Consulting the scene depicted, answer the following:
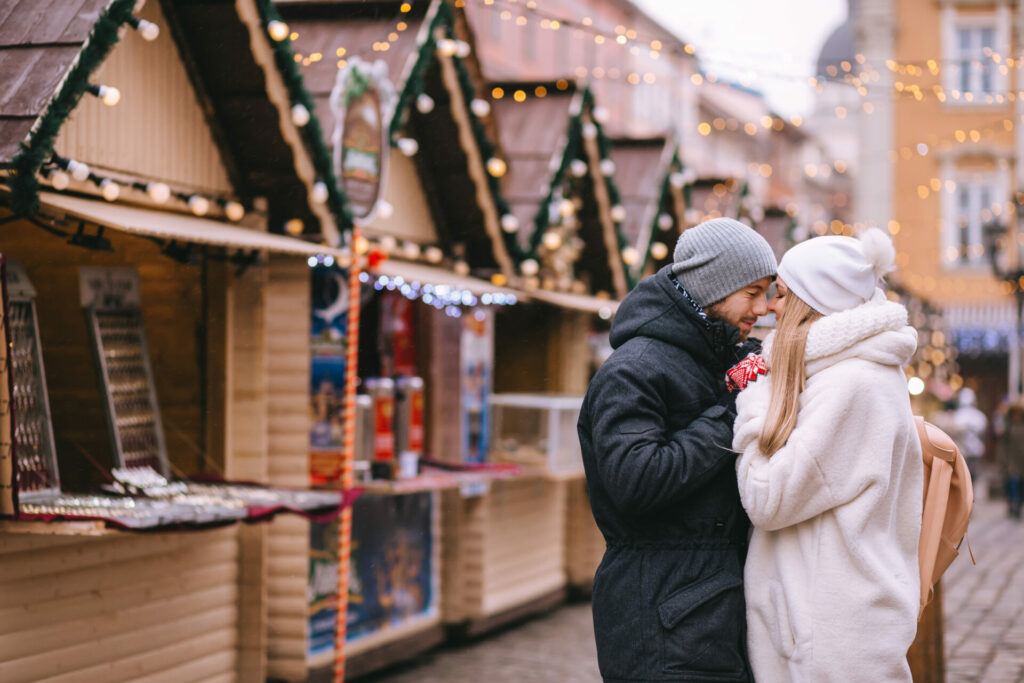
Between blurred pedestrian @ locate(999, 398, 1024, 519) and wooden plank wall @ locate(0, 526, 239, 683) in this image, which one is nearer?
wooden plank wall @ locate(0, 526, 239, 683)

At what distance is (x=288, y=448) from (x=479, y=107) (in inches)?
113

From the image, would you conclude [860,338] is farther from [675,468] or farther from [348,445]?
[348,445]

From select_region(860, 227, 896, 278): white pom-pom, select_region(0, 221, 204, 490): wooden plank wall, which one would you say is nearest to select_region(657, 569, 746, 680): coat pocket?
select_region(860, 227, 896, 278): white pom-pom

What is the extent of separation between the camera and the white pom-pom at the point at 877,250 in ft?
12.2

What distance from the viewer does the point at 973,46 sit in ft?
120

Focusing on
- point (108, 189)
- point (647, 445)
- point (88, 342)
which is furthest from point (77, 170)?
point (647, 445)

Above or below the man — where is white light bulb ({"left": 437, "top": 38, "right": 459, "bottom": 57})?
above

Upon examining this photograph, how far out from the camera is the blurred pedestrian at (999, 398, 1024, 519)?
72.2ft

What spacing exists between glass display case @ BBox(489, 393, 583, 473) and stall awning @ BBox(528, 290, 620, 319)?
2.40 ft

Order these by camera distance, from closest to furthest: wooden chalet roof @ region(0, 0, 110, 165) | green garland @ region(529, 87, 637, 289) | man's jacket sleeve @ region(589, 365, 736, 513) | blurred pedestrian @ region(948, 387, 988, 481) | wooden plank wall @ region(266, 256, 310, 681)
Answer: man's jacket sleeve @ region(589, 365, 736, 513), wooden chalet roof @ region(0, 0, 110, 165), wooden plank wall @ region(266, 256, 310, 681), green garland @ region(529, 87, 637, 289), blurred pedestrian @ region(948, 387, 988, 481)

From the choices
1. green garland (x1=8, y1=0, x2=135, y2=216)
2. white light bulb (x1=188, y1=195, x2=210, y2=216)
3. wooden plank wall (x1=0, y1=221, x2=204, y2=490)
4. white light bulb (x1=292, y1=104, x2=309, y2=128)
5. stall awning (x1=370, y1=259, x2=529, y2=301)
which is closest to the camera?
green garland (x1=8, y1=0, x2=135, y2=216)

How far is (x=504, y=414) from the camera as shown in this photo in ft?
35.9

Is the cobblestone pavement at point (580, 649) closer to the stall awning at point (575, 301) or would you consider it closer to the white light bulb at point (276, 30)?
the stall awning at point (575, 301)

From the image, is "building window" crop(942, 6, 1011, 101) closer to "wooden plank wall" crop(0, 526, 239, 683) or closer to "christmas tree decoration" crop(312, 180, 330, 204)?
"christmas tree decoration" crop(312, 180, 330, 204)
